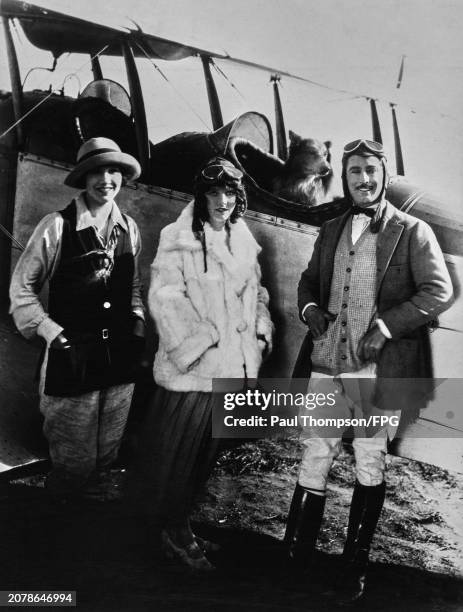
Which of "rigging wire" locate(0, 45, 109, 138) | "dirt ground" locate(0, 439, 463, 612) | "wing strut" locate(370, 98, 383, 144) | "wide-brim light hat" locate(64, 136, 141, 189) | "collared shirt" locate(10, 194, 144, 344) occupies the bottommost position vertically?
"dirt ground" locate(0, 439, 463, 612)

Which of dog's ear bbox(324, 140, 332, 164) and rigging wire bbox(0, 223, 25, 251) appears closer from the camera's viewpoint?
rigging wire bbox(0, 223, 25, 251)

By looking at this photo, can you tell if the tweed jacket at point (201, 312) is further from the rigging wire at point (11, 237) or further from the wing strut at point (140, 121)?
the rigging wire at point (11, 237)

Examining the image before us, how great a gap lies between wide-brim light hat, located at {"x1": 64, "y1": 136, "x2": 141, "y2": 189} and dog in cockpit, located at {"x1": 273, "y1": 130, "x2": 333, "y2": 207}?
966 mm

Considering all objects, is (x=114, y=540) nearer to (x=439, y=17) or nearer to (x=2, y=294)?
(x=2, y=294)

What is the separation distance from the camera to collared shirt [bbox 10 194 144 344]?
360 centimetres

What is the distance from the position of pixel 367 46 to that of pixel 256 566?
337 cm

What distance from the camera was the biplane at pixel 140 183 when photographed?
3.82 metres

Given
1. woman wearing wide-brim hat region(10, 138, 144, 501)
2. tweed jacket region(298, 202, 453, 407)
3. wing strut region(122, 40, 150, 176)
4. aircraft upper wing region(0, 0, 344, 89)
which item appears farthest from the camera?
wing strut region(122, 40, 150, 176)

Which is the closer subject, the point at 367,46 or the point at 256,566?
the point at 256,566

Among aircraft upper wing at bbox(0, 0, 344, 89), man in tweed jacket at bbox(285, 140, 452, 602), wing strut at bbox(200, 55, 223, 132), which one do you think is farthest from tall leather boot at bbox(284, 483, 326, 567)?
aircraft upper wing at bbox(0, 0, 344, 89)

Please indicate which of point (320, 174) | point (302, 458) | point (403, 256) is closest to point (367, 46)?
point (320, 174)

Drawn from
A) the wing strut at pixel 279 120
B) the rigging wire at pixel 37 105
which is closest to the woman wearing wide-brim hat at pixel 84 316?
the rigging wire at pixel 37 105

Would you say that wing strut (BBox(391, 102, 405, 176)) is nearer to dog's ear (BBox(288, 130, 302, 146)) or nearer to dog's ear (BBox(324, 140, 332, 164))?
dog's ear (BBox(324, 140, 332, 164))

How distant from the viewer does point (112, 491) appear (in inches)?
149
